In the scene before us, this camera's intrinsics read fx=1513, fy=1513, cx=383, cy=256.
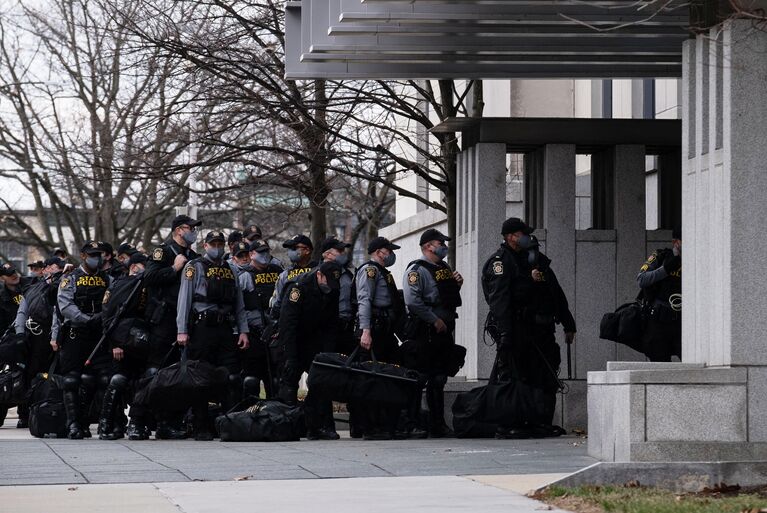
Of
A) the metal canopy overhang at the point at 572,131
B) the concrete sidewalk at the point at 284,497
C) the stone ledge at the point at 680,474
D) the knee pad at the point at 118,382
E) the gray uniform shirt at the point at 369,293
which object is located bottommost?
the concrete sidewalk at the point at 284,497

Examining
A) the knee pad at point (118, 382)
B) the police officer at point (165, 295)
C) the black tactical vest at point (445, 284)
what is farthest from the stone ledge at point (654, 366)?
the knee pad at point (118, 382)

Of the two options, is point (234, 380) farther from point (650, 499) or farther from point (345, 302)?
point (650, 499)

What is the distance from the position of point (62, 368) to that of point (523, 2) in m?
6.57

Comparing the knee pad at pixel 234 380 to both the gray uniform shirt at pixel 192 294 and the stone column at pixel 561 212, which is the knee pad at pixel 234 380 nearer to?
the gray uniform shirt at pixel 192 294

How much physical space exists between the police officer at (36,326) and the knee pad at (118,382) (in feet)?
9.07

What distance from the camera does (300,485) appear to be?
33.1ft

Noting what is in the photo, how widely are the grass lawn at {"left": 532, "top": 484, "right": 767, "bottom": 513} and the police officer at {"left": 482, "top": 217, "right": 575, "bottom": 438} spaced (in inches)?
190

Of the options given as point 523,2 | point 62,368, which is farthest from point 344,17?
point 62,368

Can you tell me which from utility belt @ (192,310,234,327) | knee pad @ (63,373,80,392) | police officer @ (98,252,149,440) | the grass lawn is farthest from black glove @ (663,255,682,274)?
knee pad @ (63,373,80,392)

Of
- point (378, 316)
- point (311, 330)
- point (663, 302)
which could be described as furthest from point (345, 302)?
point (663, 302)

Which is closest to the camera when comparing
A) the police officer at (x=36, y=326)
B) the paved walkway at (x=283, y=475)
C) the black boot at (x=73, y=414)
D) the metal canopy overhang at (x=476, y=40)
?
the paved walkway at (x=283, y=475)

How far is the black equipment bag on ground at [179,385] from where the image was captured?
47.7 ft

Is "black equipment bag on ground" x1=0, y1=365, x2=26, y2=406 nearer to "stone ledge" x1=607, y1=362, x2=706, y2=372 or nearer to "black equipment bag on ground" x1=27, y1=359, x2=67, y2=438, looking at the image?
"black equipment bag on ground" x1=27, y1=359, x2=67, y2=438

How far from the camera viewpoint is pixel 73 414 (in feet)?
52.0
